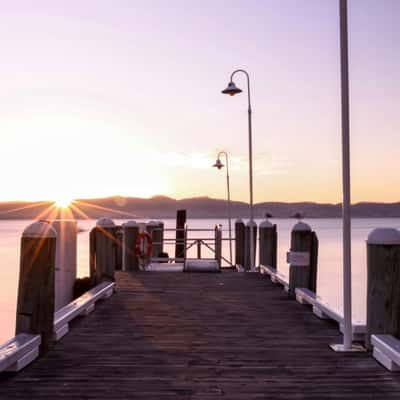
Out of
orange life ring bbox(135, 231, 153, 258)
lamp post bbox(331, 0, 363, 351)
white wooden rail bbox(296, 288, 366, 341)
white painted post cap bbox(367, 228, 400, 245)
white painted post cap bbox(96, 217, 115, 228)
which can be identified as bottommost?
white wooden rail bbox(296, 288, 366, 341)

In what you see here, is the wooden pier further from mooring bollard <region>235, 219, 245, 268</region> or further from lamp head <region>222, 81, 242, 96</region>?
mooring bollard <region>235, 219, 245, 268</region>

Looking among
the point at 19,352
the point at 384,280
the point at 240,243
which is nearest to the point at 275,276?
the point at 240,243

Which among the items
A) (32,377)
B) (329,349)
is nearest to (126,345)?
(32,377)

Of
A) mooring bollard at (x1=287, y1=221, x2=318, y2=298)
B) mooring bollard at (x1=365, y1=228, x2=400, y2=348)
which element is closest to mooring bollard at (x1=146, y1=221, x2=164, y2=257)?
mooring bollard at (x1=287, y1=221, x2=318, y2=298)

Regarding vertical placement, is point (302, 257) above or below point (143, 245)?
above

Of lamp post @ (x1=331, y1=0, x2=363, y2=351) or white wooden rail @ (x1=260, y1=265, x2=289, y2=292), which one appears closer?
lamp post @ (x1=331, y1=0, x2=363, y2=351)

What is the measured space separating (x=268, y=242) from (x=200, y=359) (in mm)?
8248

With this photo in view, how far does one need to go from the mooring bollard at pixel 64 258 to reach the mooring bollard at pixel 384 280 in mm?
5159

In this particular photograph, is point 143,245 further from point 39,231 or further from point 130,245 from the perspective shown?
point 39,231

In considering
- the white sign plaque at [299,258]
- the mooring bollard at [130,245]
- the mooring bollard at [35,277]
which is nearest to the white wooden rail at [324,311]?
the white sign plaque at [299,258]

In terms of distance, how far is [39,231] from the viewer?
535cm

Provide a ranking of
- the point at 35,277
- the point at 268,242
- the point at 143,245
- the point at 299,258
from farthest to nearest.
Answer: the point at 143,245 < the point at 268,242 < the point at 299,258 < the point at 35,277

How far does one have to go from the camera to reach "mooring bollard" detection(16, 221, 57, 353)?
5.29m

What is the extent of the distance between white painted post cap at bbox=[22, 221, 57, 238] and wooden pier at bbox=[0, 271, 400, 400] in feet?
4.14
